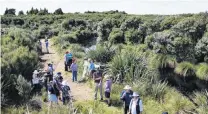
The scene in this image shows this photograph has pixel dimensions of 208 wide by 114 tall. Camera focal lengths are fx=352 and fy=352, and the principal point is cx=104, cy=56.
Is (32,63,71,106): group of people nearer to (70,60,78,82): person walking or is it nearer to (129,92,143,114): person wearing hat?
(70,60,78,82): person walking

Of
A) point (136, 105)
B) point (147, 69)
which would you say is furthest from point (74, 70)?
point (136, 105)

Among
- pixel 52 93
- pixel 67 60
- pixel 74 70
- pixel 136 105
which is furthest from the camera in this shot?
pixel 67 60

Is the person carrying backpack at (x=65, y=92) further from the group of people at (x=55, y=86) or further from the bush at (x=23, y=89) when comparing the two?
the bush at (x=23, y=89)

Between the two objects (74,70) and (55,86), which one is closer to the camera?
(55,86)

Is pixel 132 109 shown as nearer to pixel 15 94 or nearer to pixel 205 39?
pixel 15 94

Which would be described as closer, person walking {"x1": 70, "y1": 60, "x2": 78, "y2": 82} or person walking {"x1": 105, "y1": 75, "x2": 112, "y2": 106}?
person walking {"x1": 105, "y1": 75, "x2": 112, "y2": 106}

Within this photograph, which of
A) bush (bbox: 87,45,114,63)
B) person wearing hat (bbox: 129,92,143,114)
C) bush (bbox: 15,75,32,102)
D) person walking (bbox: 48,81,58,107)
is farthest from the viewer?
bush (bbox: 87,45,114,63)

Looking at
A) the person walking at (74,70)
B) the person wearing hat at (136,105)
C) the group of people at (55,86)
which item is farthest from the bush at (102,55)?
the person wearing hat at (136,105)

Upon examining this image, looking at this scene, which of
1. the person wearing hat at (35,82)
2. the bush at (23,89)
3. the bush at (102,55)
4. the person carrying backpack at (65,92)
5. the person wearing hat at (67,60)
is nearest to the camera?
the person carrying backpack at (65,92)

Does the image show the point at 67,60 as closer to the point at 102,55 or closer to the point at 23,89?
the point at 102,55

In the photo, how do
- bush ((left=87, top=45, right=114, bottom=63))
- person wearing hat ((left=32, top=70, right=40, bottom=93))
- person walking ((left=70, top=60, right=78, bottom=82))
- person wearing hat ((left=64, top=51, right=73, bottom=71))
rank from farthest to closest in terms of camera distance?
1. bush ((left=87, top=45, right=114, bottom=63))
2. person wearing hat ((left=64, top=51, right=73, bottom=71))
3. person walking ((left=70, top=60, right=78, bottom=82))
4. person wearing hat ((left=32, top=70, right=40, bottom=93))

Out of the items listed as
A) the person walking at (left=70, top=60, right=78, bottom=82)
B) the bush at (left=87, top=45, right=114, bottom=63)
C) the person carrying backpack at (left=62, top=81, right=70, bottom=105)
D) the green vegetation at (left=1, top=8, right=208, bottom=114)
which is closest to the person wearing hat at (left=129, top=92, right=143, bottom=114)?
the green vegetation at (left=1, top=8, right=208, bottom=114)

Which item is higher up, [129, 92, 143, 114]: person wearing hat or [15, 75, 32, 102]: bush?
[129, 92, 143, 114]: person wearing hat

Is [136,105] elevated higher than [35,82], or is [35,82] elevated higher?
[136,105]
